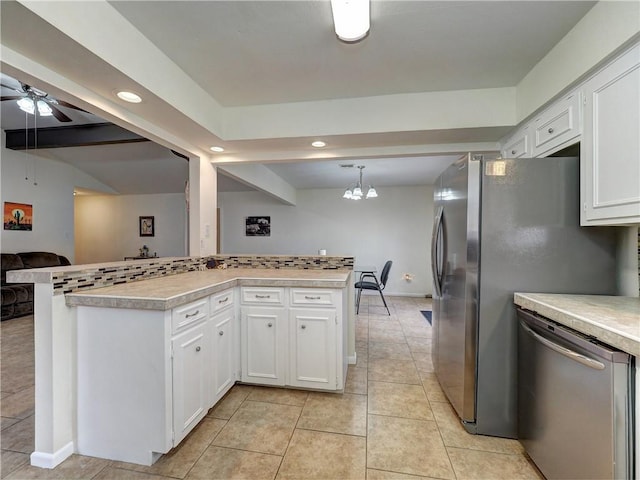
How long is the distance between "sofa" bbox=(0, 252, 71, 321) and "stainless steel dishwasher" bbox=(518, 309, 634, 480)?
226 inches

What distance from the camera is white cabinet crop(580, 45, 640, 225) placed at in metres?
1.23

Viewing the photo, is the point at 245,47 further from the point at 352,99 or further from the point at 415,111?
the point at 415,111

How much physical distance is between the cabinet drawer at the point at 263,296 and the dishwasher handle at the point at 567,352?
62.0 inches

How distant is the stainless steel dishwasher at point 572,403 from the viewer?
37.8 inches

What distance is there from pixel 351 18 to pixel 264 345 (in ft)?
7.08

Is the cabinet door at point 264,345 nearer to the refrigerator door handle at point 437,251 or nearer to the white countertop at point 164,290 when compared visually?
the white countertop at point 164,290

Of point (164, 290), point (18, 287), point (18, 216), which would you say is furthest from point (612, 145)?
point (18, 216)

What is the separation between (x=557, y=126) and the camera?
174cm

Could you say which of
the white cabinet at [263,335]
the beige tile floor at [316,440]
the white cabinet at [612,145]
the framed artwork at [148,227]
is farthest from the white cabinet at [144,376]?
the framed artwork at [148,227]

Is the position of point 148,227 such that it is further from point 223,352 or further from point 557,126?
point 557,126

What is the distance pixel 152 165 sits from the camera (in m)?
5.48

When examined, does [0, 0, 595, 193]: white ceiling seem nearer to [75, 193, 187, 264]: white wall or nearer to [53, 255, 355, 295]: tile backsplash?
[53, 255, 355, 295]: tile backsplash

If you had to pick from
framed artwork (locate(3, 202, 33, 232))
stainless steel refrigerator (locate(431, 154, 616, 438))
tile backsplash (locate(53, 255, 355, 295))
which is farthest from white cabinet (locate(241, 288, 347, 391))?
framed artwork (locate(3, 202, 33, 232))

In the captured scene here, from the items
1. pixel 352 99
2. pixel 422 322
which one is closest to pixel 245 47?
pixel 352 99
